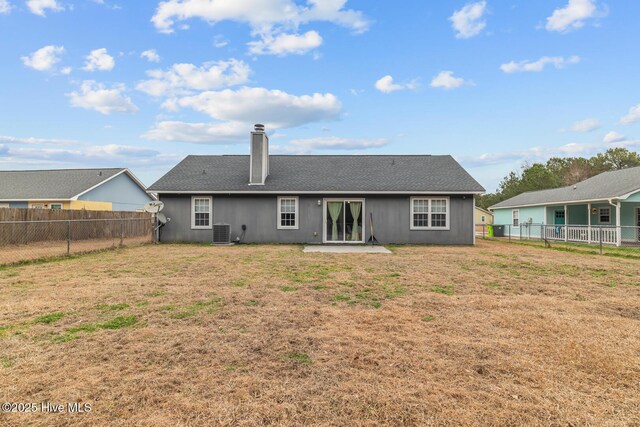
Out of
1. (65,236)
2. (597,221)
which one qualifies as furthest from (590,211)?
(65,236)

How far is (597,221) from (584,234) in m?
3.01

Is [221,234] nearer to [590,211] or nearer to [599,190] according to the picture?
[599,190]

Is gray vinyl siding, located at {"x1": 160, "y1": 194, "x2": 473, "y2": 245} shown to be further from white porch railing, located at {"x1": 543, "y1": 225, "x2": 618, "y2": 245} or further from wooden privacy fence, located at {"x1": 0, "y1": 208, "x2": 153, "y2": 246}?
white porch railing, located at {"x1": 543, "y1": 225, "x2": 618, "y2": 245}

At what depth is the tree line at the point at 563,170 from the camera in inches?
1639

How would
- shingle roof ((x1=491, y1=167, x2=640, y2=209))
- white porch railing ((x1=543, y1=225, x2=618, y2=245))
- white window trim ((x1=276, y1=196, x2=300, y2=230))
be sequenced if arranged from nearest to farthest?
white window trim ((x1=276, y1=196, x2=300, y2=230)), white porch railing ((x1=543, y1=225, x2=618, y2=245)), shingle roof ((x1=491, y1=167, x2=640, y2=209))

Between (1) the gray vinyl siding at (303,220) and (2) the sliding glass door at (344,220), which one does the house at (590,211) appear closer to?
(1) the gray vinyl siding at (303,220)

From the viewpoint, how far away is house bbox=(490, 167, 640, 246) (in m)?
A: 15.8

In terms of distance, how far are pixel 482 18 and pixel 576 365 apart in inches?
530

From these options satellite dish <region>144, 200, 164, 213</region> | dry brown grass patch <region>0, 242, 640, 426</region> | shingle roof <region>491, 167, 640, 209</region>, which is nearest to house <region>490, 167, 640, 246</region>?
shingle roof <region>491, 167, 640, 209</region>

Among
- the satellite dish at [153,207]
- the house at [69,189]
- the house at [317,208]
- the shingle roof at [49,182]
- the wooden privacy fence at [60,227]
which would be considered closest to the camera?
the wooden privacy fence at [60,227]

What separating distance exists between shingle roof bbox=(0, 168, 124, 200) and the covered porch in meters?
27.1

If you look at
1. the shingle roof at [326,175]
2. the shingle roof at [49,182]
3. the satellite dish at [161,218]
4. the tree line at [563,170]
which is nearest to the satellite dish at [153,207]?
the satellite dish at [161,218]

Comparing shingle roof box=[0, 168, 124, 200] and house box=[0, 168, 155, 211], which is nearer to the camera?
house box=[0, 168, 155, 211]

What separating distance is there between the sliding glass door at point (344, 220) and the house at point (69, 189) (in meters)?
16.2
